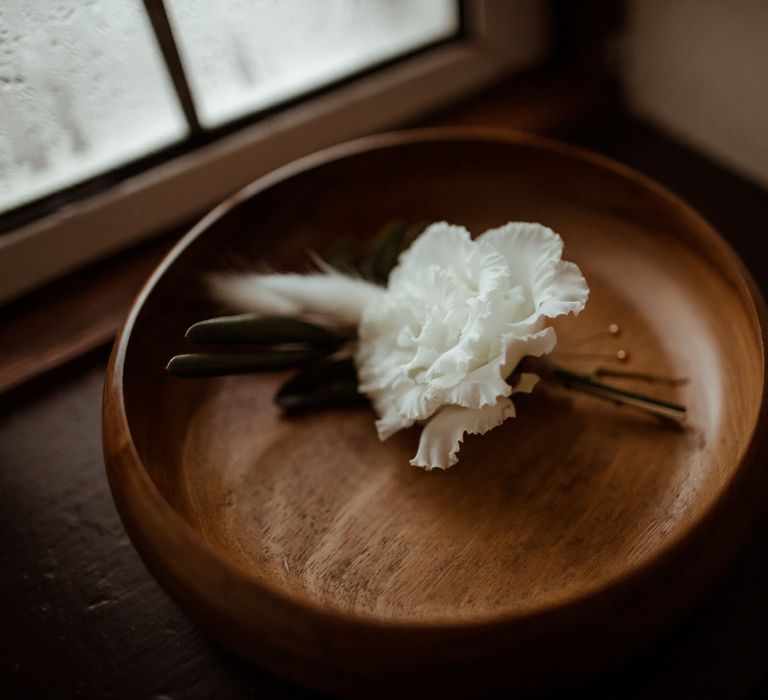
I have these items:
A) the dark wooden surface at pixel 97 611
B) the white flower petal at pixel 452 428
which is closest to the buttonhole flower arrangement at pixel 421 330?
the white flower petal at pixel 452 428

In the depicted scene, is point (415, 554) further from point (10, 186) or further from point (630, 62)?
point (630, 62)

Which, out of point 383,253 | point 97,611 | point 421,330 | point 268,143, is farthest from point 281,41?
point 97,611

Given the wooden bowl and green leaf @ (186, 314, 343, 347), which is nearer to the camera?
the wooden bowl

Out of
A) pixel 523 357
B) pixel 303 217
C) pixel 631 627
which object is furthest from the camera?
pixel 303 217

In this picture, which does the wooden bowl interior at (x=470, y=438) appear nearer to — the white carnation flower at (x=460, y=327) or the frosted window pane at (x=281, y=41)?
the white carnation flower at (x=460, y=327)

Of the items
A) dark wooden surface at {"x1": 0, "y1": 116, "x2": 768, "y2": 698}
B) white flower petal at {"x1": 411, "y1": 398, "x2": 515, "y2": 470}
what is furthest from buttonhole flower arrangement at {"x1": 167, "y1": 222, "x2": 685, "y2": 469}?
dark wooden surface at {"x1": 0, "y1": 116, "x2": 768, "y2": 698}

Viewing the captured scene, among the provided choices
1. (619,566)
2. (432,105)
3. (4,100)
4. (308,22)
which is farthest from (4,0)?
(619,566)

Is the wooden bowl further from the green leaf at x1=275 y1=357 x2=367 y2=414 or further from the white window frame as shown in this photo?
the white window frame
